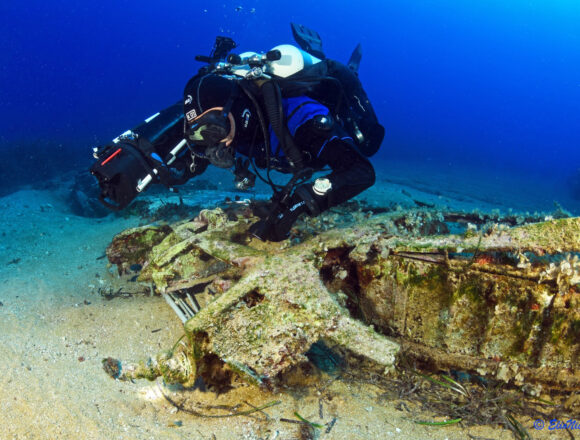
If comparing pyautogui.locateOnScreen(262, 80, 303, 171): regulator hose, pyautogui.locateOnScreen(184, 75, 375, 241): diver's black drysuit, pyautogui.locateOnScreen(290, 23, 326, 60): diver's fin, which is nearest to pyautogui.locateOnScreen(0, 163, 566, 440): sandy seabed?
pyautogui.locateOnScreen(184, 75, 375, 241): diver's black drysuit

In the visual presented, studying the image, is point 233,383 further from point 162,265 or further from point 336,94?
point 336,94

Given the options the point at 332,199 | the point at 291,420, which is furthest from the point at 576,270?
the point at 291,420

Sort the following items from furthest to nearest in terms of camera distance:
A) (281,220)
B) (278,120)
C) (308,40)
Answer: (308,40) → (278,120) → (281,220)

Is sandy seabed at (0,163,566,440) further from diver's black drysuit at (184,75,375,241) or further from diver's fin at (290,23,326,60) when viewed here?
diver's fin at (290,23,326,60)

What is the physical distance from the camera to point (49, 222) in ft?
22.5

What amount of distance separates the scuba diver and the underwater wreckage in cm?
62

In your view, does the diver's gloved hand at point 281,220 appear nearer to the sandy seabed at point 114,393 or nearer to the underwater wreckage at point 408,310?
the underwater wreckage at point 408,310

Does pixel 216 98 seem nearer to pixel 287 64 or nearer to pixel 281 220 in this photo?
pixel 287 64

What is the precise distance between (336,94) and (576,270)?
126 inches

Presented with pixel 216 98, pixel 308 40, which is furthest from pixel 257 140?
pixel 308 40

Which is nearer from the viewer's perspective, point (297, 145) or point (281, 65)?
point (297, 145)

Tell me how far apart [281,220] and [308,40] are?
4.71 metres

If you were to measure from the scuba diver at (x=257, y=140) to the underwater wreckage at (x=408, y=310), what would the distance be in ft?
2.03

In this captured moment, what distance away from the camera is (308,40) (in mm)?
6352
